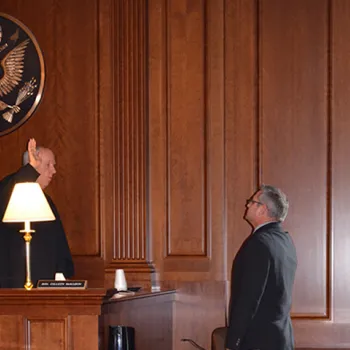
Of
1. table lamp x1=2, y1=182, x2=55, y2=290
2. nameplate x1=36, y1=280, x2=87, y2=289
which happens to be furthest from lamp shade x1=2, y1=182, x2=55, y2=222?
nameplate x1=36, y1=280, x2=87, y2=289

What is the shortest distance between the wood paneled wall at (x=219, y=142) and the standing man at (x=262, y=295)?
1360 millimetres

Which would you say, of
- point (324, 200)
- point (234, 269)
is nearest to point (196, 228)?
point (324, 200)

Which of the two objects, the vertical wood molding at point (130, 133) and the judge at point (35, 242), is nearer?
the judge at point (35, 242)

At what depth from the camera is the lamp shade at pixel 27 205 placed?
386 cm

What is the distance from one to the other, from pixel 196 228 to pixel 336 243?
1.01 meters

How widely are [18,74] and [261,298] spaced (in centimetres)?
272

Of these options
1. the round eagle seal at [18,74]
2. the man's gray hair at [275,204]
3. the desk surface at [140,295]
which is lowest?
the desk surface at [140,295]

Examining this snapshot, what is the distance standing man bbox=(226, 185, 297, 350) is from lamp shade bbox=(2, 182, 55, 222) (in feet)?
3.55

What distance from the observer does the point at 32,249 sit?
4719mm

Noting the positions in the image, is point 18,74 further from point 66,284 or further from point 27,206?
point 66,284

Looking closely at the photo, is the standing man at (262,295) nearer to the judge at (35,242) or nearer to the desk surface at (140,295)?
the desk surface at (140,295)

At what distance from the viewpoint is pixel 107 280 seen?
207 inches

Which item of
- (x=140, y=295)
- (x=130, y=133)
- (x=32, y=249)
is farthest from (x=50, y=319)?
(x=130, y=133)

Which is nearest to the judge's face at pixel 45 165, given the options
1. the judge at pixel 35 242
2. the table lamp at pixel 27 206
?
the judge at pixel 35 242
